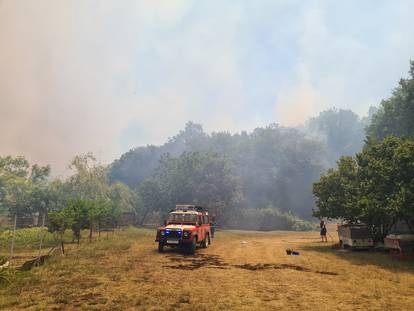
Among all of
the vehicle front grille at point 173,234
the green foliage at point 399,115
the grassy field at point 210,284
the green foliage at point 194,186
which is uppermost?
the green foliage at point 399,115

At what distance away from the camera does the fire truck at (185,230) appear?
1749cm

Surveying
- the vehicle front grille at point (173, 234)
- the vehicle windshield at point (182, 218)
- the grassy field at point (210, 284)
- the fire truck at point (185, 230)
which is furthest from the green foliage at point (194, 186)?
the grassy field at point (210, 284)

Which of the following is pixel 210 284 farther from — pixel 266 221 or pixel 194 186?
pixel 266 221

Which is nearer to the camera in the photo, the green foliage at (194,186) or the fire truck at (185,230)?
the fire truck at (185,230)

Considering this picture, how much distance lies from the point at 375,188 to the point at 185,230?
1079cm

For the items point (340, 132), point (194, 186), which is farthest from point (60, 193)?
point (340, 132)

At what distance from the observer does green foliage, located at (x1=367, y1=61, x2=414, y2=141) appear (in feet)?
108

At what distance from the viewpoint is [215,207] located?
50094mm

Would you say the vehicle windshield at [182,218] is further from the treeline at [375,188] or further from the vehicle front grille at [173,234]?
the treeline at [375,188]

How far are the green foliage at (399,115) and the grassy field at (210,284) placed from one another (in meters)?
22.6

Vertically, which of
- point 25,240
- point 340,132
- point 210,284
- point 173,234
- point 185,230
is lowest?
point 210,284

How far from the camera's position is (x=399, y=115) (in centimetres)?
3491

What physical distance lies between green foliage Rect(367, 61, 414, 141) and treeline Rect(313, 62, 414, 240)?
1226cm

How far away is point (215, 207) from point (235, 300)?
41.8 m
